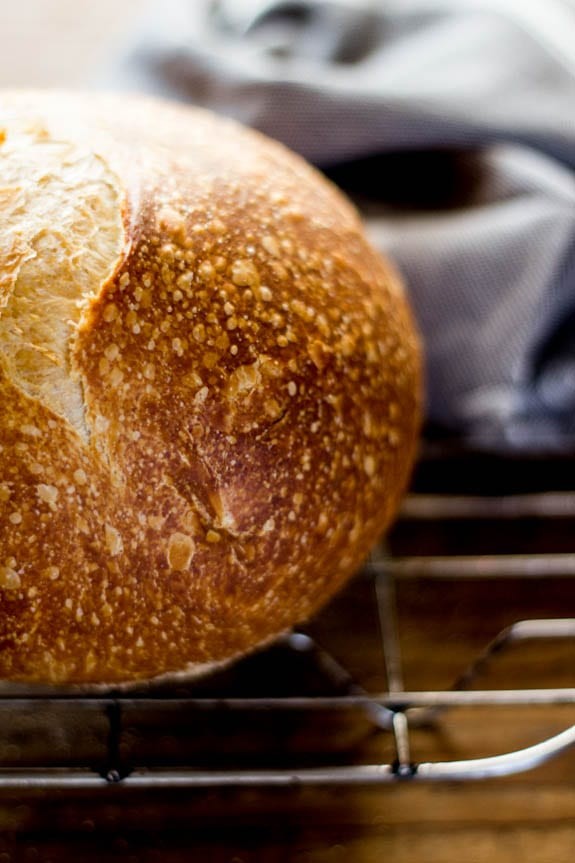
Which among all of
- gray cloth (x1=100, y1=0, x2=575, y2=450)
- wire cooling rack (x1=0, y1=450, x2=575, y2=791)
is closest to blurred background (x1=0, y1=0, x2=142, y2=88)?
gray cloth (x1=100, y1=0, x2=575, y2=450)

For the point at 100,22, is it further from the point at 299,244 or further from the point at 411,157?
the point at 299,244

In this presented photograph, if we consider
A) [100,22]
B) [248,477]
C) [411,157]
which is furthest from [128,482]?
[100,22]

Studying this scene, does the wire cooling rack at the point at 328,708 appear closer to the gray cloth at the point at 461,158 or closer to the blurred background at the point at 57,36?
the gray cloth at the point at 461,158

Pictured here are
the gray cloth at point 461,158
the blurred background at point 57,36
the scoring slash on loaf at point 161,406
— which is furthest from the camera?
the blurred background at point 57,36

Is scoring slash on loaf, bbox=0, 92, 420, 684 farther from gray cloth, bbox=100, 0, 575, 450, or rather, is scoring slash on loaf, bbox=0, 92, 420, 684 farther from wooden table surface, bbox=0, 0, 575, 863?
gray cloth, bbox=100, 0, 575, 450

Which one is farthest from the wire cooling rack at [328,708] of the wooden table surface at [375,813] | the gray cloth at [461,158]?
the gray cloth at [461,158]
